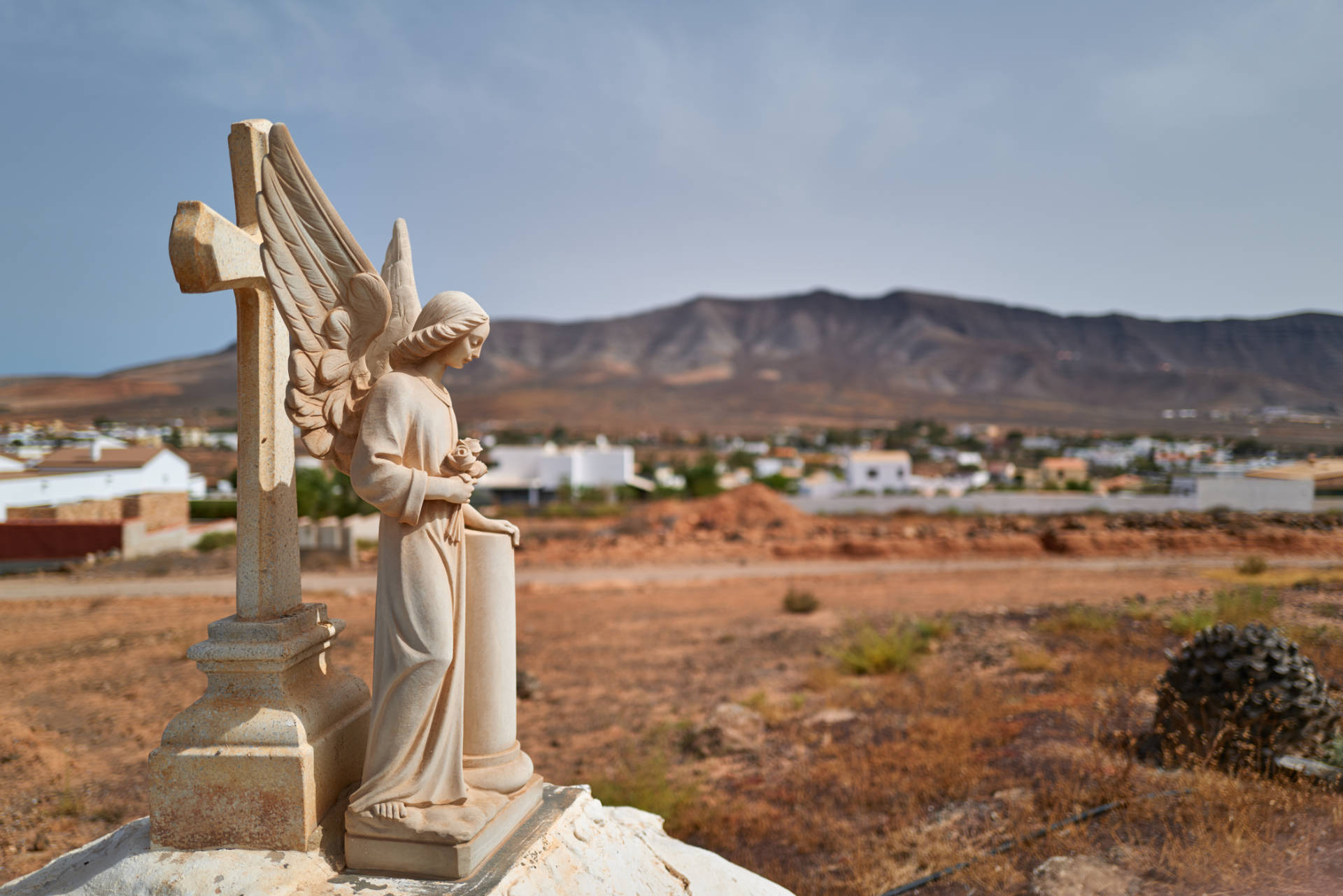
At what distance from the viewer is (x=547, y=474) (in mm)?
50031

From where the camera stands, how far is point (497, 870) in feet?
10.3

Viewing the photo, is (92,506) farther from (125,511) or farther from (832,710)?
(832,710)

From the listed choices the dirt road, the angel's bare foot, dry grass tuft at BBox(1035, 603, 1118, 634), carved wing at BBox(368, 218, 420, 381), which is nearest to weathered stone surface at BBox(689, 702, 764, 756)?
the angel's bare foot

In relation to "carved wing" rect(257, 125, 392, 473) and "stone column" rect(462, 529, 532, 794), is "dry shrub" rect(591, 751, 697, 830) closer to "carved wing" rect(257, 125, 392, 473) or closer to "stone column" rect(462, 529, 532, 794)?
"stone column" rect(462, 529, 532, 794)

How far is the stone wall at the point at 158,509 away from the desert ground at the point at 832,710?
5388 mm

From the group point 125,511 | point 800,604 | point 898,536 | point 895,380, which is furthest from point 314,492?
point 895,380

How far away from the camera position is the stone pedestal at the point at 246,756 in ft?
10.2

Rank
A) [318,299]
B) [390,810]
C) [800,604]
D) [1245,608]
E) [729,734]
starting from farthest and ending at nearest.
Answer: [800,604], [1245,608], [729,734], [318,299], [390,810]

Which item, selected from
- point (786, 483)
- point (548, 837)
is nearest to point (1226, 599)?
point (548, 837)

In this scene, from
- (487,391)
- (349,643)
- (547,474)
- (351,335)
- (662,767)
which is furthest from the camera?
(487,391)

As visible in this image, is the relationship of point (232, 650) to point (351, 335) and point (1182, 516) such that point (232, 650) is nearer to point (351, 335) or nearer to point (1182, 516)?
point (351, 335)

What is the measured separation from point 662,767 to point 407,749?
4.31 metres

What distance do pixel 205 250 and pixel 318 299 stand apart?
446mm

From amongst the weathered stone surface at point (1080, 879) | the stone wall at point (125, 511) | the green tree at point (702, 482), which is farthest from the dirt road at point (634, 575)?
the weathered stone surface at point (1080, 879)
